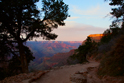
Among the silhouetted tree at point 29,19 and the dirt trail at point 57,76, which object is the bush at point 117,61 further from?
the silhouetted tree at point 29,19

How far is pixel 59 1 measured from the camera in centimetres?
1109

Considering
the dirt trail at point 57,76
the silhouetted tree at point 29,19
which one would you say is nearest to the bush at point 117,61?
the dirt trail at point 57,76

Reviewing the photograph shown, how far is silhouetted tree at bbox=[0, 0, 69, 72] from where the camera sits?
1001cm

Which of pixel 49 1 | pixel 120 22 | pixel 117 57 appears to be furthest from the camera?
pixel 49 1

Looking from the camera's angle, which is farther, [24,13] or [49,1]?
[49,1]

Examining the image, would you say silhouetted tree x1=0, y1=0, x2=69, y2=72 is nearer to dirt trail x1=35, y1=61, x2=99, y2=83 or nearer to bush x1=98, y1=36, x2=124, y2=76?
dirt trail x1=35, y1=61, x2=99, y2=83

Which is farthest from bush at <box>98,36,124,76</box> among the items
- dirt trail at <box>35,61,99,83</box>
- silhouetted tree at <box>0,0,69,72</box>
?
silhouetted tree at <box>0,0,69,72</box>

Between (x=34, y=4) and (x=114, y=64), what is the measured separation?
9326 millimetres

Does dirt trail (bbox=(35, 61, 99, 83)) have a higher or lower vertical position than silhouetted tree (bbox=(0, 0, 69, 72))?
lower

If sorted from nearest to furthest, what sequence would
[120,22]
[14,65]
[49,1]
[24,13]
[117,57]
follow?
[117,57]
[120,22]
[24,13]
[49,1]
[14,65]

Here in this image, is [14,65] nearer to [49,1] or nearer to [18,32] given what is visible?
[18,32]

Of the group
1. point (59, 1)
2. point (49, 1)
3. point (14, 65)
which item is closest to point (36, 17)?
point (49, 1)

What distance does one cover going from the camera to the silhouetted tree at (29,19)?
32.8ft

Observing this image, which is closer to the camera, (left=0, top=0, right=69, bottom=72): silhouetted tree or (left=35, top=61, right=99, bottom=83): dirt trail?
(left=35, top=61, right=99, bottom=83): dirt trail
